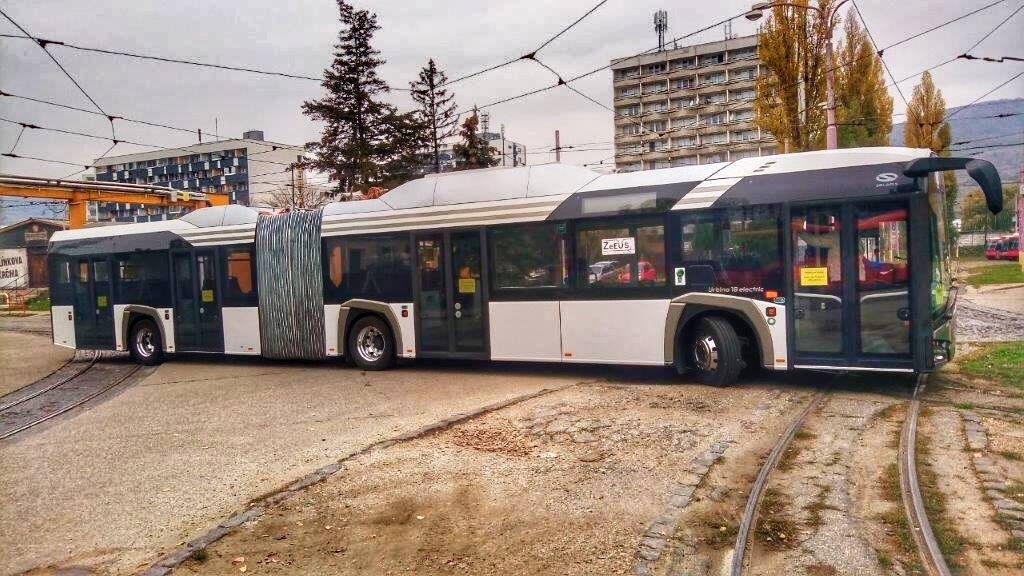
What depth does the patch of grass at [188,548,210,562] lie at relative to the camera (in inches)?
215

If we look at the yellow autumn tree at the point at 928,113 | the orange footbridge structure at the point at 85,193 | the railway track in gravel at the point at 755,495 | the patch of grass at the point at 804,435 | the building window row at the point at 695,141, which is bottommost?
the patch of grass at the point at 804,435

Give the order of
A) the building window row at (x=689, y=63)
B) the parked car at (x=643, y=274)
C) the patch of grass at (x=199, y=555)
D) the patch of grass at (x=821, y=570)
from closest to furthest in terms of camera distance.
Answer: the patch of grass at (x=821, y=570), the patch of grass at (x=199, y=555), the parked car at (x=643, y=274), the building window row at (x=689, y=63)

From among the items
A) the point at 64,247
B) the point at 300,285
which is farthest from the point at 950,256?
the point at 64,247

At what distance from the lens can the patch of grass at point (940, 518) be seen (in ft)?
16.6

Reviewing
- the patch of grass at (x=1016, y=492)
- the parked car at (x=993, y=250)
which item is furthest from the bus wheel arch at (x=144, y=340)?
the parked car at (x=993, y=250)

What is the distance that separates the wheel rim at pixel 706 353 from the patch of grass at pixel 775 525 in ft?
16.9

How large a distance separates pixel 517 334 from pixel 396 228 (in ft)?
10.3

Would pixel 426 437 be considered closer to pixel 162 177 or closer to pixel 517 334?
pixel 517 334

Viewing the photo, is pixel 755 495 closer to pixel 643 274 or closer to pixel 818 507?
pixel 818 507

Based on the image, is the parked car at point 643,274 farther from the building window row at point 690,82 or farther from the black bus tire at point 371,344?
the building window row at point 690,82

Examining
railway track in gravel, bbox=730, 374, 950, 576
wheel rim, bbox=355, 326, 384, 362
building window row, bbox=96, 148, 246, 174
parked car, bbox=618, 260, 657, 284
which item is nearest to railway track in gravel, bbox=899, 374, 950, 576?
railway track in gravel, bbox=730, 374, 950, 576

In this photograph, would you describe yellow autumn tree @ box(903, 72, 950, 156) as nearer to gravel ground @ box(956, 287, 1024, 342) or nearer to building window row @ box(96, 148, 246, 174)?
gravel ground @ box(956, 287, 1024, 342)

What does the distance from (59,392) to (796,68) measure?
Answer: 21.7m

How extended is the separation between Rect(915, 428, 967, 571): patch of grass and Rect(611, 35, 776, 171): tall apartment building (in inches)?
3257
